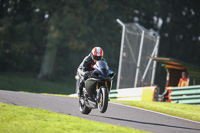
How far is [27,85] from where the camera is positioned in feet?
111

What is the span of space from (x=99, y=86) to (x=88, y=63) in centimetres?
82

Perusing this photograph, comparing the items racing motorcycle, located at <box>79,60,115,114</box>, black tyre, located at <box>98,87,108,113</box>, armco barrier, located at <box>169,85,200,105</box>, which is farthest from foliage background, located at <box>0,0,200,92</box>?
black tyre, located at <box>98,87,108,113</box>

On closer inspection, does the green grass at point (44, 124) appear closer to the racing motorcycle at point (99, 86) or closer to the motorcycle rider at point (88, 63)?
the racing motorcycle at point (99, 86)

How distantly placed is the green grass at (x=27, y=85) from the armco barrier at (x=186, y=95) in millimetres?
16872

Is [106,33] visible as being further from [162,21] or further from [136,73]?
[136,73]

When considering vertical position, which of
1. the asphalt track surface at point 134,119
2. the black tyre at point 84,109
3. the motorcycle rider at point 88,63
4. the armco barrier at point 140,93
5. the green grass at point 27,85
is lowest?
the green grass at point 27,85

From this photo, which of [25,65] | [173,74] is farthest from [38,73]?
[173,74]

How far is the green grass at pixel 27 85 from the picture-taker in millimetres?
32375

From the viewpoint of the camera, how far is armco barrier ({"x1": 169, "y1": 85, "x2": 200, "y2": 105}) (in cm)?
1670

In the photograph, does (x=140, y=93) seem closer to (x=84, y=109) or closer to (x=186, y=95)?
(x=186, y=95)

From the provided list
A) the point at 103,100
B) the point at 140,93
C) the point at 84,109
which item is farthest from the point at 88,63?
the point at 140,93

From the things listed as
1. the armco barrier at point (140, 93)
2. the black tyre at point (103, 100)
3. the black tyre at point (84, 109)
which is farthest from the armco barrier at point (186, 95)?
the black tyre at point (103, 100)

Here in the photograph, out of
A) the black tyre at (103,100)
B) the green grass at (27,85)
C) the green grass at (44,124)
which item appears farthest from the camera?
the green grass at (27,85)

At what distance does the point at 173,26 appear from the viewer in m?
40.4
